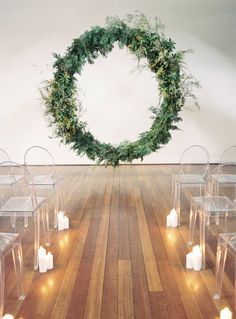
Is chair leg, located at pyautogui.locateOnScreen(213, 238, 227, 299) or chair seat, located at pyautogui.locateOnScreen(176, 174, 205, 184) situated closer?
chair leg, located at pyautogui.locateOnScreen(213, 238, 227, 299)

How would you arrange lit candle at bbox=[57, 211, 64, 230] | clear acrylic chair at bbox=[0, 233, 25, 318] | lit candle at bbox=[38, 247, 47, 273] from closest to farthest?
clear acrylic chair at bbox=[0, 233, 25, 318], lit candle at bbox=[38, 247, 47, 273], lit candle at bbox=[57, 211, 64, 230]

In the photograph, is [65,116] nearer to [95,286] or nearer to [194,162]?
[95,286]

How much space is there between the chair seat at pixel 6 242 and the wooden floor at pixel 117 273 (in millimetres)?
407

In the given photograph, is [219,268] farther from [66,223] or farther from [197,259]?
[66,223]

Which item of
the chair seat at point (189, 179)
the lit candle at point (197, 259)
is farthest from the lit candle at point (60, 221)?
the lit candle at point (197, 259)

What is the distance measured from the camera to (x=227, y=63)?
762 centimetres

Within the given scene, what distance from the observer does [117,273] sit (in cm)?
298

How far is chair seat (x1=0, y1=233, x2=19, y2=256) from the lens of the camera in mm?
2364

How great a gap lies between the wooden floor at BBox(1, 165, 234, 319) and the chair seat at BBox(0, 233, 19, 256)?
Result: 41 centimetres

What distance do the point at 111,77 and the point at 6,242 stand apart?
563 centimetres

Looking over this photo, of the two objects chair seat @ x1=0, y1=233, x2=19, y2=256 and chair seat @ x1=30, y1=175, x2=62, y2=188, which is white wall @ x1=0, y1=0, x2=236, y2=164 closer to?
chair seat @ x1=30, y1=175, x2=62, y2=188

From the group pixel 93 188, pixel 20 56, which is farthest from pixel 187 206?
pixel 20 56

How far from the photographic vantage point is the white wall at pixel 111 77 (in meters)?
7.39

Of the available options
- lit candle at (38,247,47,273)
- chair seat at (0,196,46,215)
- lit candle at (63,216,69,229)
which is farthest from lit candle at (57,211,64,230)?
lit candle at (38,247,47,273)
